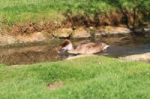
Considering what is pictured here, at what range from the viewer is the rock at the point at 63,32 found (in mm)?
29203

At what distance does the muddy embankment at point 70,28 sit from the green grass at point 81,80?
9.43 meters

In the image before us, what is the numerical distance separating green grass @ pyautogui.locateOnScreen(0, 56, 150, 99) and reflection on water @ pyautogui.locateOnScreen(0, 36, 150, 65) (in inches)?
214

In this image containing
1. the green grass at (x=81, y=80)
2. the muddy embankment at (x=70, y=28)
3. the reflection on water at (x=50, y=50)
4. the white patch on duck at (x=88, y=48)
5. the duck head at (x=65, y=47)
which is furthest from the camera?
the muddy embankment at (x=70, y=28)

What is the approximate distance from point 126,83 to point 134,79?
53cm

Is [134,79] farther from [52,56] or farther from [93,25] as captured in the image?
[93,25]

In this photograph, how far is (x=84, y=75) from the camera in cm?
1742

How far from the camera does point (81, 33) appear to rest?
29391mm

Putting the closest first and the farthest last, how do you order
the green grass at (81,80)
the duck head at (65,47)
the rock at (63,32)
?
the green grass at (81,80) < the duck head at (65,47) < the rock at (63,32)

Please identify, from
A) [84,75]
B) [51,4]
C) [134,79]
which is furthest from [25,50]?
[134,79]

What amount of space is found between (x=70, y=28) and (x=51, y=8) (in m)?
1.55

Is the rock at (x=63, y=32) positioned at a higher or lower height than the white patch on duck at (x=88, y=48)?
lower

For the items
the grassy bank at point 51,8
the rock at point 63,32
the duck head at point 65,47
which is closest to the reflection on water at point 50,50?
the duck head at point 65,47

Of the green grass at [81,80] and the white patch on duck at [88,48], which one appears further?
the white patch on duck at [88,48]

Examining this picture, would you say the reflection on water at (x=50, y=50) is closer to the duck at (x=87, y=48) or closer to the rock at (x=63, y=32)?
the duck at (x=87, y=48)
